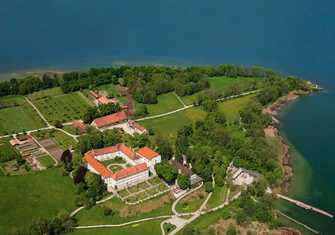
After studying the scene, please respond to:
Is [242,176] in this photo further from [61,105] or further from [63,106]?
[61,105]

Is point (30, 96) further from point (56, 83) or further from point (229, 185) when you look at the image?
point (229, 185)

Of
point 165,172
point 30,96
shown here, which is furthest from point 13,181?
point 30,96

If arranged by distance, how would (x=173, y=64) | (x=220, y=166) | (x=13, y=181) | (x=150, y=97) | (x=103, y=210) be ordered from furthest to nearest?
(x=173, y=64)
(x=150, y=97)
(x=220, y=166)
(x=13, y=181)
(x=103, y=210)

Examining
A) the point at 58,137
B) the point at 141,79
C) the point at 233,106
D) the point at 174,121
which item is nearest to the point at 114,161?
the point at 58,137

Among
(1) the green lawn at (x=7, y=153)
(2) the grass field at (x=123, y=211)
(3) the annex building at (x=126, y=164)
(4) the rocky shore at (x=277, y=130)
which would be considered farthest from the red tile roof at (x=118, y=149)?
(4) the rocky shore at (x=277, y=130)

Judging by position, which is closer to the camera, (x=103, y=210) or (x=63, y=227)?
(x=63, y=227)

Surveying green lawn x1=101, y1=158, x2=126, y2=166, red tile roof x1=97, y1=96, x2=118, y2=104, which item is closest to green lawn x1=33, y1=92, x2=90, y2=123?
red tile roof x1=97, y1=96, x2=118, y2=104

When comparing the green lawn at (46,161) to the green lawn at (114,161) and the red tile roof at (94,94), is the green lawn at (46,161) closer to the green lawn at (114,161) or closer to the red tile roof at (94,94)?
the green lawn at (114,161)
